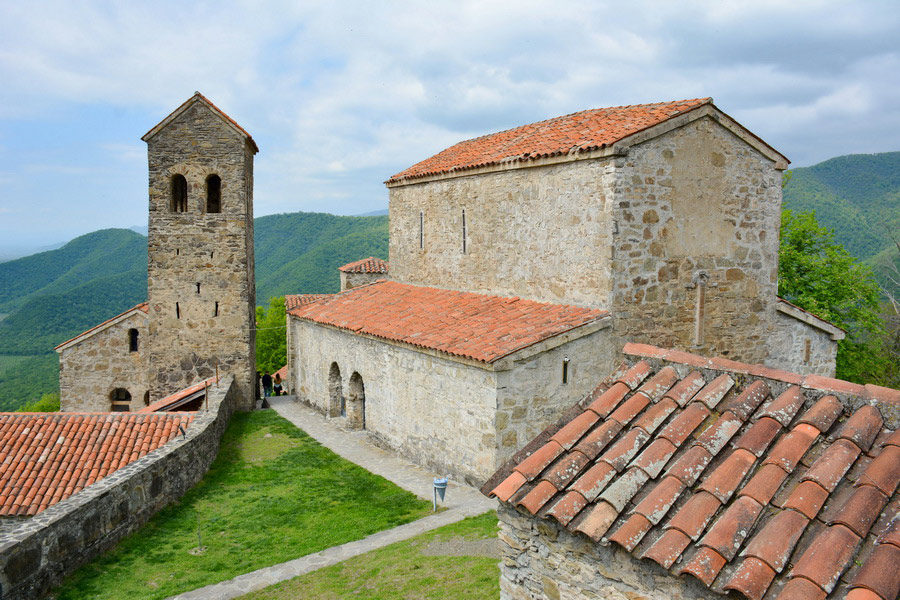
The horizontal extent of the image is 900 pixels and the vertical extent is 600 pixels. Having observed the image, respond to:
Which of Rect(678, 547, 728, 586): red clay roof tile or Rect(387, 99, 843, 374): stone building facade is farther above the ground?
Rect(387, 99, 843, 374): stone building facade

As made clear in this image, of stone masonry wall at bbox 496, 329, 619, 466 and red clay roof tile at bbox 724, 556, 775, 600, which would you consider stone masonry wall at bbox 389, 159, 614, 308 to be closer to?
stone masonry wall at bbox 496, 329, 619, 466

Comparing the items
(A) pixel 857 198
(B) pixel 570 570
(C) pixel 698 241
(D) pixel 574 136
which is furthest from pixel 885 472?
(A) pixel 857 198

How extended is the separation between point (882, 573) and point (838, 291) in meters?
22.7

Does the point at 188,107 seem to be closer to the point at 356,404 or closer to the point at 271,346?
the point at 356,404

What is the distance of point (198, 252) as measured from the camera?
1794 cm

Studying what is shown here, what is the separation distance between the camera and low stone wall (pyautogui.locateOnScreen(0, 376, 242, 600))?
7.05 metres

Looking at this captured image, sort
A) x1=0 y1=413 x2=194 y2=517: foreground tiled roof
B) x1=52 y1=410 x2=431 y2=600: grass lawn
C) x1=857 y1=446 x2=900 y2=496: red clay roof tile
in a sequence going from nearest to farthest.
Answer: x1=857 y1=446 x2=900 y2=496: red clay roof tile → x1=52 y1=410 x2=431 y2=600: grass lawn → x1=0 y1=413 x2=194 y2=517: foreground tiled roof

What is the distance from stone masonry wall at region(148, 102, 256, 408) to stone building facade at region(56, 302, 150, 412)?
4139 mm

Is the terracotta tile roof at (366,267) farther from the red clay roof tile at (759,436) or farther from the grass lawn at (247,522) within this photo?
the red clay roof tile at (759,436)

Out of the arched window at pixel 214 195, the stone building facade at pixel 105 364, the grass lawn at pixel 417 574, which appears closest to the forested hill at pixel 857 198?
the arched window at pixel 214 195

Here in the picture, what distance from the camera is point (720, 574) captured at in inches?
124

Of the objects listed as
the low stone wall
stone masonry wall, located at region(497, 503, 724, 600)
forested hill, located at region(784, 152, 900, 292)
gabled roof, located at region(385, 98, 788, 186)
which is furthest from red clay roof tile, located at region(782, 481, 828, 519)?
forested hill, located at region(784, 152, 900, 292)

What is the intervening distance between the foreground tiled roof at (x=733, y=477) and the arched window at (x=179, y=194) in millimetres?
16571

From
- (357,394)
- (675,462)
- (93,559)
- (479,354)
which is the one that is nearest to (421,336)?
(479,354)
